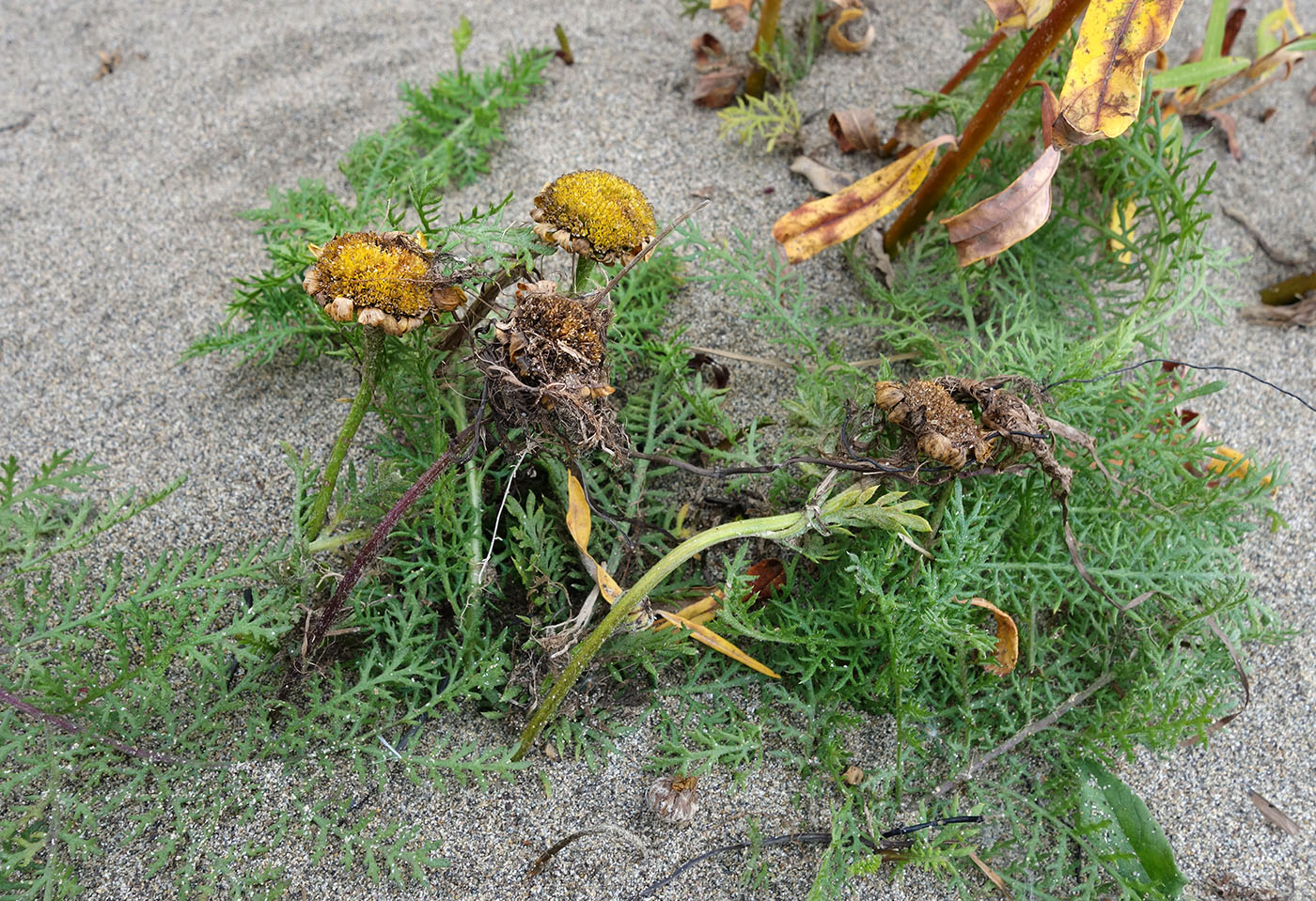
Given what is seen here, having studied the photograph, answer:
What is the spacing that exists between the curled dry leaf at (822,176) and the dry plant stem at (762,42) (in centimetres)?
23

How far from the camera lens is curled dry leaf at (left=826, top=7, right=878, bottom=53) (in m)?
2.39

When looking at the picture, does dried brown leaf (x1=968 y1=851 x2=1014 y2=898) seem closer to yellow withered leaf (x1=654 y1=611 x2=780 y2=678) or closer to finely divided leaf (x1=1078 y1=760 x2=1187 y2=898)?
finely divided leaf (x1=1078 y1=760 x2=1187 y2=898)

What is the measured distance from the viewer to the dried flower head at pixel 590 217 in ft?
4.33

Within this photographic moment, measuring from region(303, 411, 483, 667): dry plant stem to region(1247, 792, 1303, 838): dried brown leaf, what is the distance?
1540mm

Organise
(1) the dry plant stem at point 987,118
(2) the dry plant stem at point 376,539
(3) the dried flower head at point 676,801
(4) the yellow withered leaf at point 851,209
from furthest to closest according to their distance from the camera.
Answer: (4) the yellow withered leaf at point 851,209, (1) the dry plant stem at point 987,118, (3) the dried flower head at point 676,801, (2) the dry plant stem at point 376,539

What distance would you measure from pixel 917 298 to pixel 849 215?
0.88 ft

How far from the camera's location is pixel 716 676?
1.58 m

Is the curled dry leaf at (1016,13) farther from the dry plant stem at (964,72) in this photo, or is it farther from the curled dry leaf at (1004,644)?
the curled dry leaf at (1004,644)

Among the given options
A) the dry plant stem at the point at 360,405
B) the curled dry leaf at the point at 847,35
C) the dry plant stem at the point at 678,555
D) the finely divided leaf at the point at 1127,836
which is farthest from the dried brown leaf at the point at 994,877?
the curled dry leaf at the point at 847,35

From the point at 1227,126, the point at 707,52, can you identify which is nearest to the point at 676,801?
the point at 707,52

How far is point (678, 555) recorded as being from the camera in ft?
4.24

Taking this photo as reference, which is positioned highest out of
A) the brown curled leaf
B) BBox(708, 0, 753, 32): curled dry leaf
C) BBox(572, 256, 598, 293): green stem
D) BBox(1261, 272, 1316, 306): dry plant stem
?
BBox(708, 0, 753, 32): curled dry leaf

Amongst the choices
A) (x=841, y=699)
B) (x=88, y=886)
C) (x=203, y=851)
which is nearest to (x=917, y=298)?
(x=841, y=699)

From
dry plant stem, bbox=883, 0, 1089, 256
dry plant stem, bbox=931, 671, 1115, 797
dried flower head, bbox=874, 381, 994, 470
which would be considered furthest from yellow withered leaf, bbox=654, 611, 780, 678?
dry plant stem, bbox=883, 0, 1089, 256
